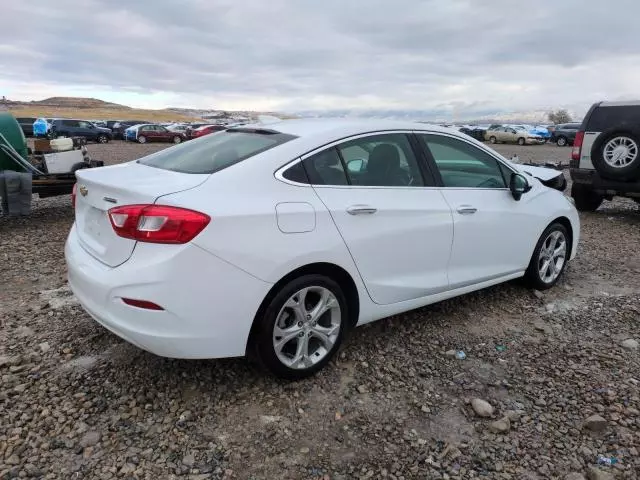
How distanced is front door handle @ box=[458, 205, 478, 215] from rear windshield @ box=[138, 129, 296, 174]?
1380 millimetres

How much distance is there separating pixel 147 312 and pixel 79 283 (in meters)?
0.69

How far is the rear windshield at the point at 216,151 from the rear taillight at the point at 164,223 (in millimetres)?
458

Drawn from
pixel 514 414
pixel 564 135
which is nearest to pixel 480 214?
pixel 514 414

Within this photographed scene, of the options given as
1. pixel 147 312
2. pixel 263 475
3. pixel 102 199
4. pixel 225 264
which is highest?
pixel 102 199

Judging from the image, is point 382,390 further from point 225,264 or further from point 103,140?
point 103,140

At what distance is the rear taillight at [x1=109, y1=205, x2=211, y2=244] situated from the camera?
266 centimetres

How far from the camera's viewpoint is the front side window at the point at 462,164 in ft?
12.9

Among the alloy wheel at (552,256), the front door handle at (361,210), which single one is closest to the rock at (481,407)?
the front door handle at (361,210)

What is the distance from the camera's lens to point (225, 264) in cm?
274

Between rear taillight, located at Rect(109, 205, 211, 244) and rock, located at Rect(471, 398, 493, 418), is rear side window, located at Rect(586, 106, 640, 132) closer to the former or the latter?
rock, located at Rect(471, 398, 493, 418)

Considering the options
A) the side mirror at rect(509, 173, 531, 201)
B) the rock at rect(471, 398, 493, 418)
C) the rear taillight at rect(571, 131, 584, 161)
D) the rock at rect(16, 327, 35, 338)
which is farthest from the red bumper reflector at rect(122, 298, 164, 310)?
the rear taillight at rect(571, 131, 584, 161)

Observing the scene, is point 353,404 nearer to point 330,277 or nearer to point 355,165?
point 330,277

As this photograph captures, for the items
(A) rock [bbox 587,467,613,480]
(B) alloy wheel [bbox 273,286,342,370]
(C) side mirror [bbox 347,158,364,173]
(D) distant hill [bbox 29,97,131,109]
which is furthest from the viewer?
(D) distant hill [bbox 29,97,131,109]

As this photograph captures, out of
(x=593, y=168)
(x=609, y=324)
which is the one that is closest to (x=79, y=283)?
(x=609, y=324)
